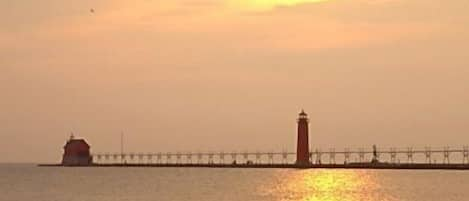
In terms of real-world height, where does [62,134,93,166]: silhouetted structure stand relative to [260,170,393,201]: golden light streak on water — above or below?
above

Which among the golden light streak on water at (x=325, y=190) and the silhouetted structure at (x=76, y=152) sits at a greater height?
the silhouetted structure at (x=76, y=152)

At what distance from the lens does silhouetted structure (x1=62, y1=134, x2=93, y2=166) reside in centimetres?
18250

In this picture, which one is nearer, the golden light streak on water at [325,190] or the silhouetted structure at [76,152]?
the golden light streak on water at [325,190]

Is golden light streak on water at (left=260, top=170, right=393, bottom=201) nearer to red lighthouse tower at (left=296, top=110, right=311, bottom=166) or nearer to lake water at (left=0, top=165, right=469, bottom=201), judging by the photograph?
lake water at (left=0, top=165, right=469, bottom=201)

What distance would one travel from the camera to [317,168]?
15450 centimetres

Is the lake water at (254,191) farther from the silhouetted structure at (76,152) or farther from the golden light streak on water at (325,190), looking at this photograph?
the silhouetted structure at (76,152)

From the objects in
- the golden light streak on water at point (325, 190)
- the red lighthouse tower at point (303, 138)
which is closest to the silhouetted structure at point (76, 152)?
the red lighthouse tower at point (303, 138)

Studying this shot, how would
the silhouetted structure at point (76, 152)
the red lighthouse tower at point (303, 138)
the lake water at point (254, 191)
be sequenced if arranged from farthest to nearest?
the silhouetted structure at point (76, 152)
the red lighthouse tower at point (303, 138)
the lake water at point (254, 191)

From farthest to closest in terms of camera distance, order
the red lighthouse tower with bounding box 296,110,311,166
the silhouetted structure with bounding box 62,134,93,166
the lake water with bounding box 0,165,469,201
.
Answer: the silhouetted structure with bounding box 62,134,93,166 → the red lighthouse tower with bounding box 296,110,311,166 → the lake water with bounding box 0,165,469,201

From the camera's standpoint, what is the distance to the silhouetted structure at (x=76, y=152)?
182m

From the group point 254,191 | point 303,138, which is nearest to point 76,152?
point 303,138

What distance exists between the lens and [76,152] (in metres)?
183

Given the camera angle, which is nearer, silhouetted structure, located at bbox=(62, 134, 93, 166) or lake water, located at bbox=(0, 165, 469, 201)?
lake water, located at bbox=(0, 165, 469, 201)

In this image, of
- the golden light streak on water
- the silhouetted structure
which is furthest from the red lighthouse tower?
the silhouetted structure
